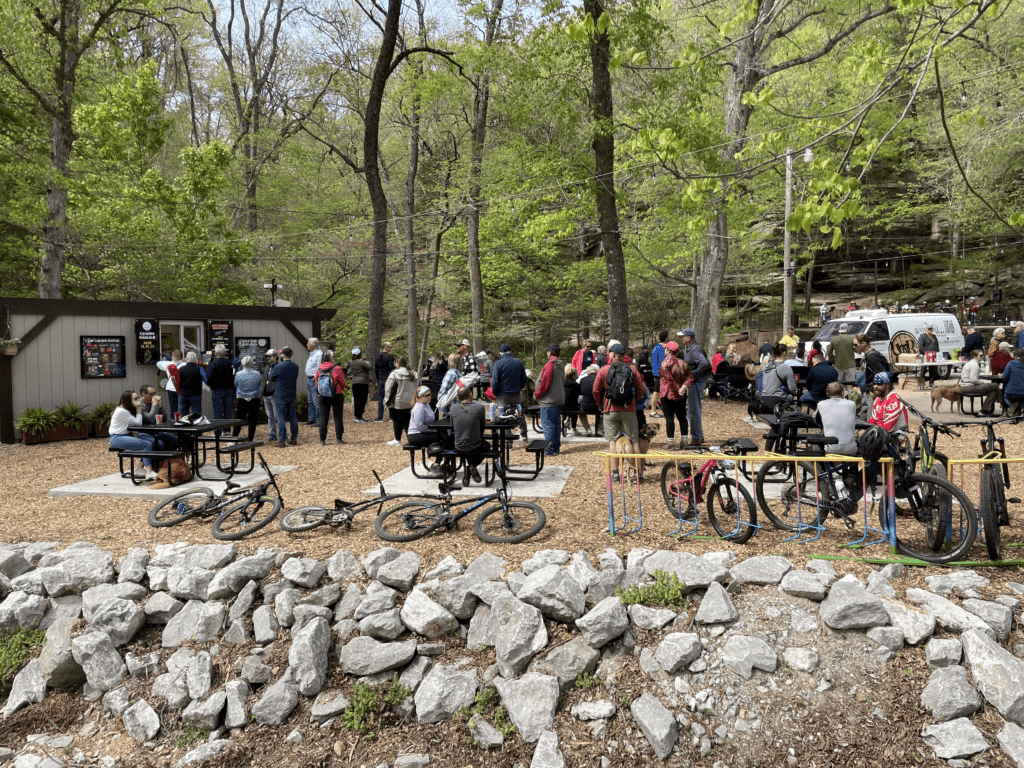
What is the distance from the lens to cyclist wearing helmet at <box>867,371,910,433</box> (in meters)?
6.65

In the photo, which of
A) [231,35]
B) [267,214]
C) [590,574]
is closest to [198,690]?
[590,574]

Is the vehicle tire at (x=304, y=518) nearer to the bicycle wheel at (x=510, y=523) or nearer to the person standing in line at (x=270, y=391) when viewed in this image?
the bicycle wheel at (x=510, y=523)

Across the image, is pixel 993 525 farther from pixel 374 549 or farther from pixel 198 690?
pixel 198 690

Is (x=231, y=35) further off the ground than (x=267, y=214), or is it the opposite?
(x=231, y=35)

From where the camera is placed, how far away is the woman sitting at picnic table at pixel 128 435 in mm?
8609

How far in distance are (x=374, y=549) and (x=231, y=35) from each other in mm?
25910

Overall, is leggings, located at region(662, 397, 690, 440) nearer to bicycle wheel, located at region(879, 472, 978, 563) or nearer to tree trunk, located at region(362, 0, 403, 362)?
bicycle wheel, located at region(879, 472, 978, 563)

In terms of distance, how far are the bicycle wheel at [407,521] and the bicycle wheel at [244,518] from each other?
1.19 m

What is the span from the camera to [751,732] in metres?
4.17

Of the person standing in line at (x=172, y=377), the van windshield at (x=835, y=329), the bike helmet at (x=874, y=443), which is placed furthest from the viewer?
the van windshield at (x=835, y=329)

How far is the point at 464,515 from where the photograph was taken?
21.3 feet

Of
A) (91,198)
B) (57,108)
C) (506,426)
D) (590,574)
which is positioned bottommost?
(590,574)

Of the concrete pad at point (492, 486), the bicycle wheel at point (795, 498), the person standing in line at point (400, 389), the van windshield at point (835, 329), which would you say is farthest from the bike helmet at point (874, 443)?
the van windshield at point (835, 329)

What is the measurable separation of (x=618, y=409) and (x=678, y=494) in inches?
78.2
